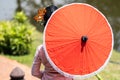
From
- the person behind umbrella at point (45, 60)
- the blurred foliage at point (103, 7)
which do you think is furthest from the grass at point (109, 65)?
the blurred foliage at point (103, 7)

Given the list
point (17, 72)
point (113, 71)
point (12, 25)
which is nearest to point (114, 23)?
point (12, 25)

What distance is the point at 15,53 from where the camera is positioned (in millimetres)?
8602

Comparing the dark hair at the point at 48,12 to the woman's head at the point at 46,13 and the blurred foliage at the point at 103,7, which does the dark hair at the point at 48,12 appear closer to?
the woman's head at the point at 46,13

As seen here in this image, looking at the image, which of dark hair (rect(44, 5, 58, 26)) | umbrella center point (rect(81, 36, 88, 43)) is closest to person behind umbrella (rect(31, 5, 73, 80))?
dark hair (rect(44, 5, 58, 26))

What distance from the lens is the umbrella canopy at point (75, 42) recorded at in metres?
2.81

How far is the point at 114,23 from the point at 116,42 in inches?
115

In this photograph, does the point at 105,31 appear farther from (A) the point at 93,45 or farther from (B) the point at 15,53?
(B) the point at 15,53

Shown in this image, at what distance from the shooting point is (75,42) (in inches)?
110

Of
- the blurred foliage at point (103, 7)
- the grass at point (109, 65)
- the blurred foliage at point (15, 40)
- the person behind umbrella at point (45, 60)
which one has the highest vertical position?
the person behind umbrella at point (45, 60)

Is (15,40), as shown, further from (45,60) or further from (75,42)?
(75,42)

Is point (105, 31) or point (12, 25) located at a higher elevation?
point (105, 31)

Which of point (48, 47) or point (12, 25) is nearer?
point (48, 47)

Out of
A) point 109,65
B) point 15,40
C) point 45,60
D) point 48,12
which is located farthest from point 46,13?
point 15,40

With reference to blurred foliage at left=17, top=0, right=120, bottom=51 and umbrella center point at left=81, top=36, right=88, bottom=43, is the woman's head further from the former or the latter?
blurred foliage at left=17, top=0, right=120, bottom=51
